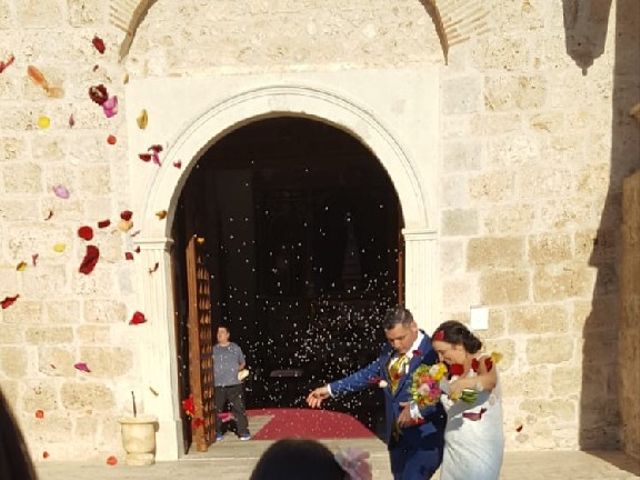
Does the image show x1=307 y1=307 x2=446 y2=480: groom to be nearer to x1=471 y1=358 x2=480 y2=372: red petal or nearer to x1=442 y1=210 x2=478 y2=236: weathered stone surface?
x1=471 y1=358 x2=480 y2=372: red petal

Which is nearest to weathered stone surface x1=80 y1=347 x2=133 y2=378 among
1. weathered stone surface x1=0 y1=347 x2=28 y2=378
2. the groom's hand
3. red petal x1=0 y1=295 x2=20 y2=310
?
weathered stone surface x1=0 y1=347 x2=28 y2=378

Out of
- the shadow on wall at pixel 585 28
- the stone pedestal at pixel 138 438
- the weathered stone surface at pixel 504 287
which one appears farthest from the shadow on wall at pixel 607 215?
the stone pedestal at pixel 138 438

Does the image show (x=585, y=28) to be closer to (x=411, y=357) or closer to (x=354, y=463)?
(x=411, y=357)

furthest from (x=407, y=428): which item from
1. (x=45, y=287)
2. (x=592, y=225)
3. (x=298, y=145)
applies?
(x=298, y=145)

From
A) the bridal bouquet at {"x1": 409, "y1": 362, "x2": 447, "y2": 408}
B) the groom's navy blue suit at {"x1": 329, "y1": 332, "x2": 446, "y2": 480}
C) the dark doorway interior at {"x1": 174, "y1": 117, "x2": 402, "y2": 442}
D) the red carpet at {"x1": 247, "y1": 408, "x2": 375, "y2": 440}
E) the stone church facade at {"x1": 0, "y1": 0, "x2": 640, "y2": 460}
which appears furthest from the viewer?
the dark doorway interior at {"x1": 174, "y1": 117, "x2": 402, "y2": 442}

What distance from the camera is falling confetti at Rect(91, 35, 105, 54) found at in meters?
5.43

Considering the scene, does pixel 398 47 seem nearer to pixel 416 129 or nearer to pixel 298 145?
pixel 416 129

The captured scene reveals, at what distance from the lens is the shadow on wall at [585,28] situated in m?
5.23

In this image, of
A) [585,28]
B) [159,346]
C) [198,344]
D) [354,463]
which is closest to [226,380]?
[198,344]

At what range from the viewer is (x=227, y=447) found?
6.41 m

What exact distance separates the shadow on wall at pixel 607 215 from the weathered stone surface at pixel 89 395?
4.49m

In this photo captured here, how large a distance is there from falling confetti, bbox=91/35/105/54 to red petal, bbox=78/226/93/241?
166 cm

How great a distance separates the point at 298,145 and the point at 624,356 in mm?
5829

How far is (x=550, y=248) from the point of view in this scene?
5.43 m
